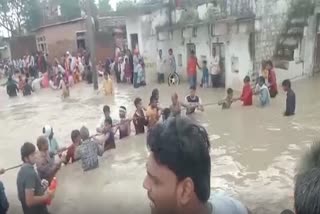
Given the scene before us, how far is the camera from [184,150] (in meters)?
1.45

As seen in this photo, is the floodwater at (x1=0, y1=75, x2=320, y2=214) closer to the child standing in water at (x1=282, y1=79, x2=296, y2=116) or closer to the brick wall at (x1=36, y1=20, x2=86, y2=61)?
the child standing in water at (x1=282, y1=79, x2=296, y2=116)

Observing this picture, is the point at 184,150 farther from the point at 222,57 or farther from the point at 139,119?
the point at 222,57

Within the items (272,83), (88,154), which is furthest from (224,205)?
(272,83)

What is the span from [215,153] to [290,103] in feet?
9.03

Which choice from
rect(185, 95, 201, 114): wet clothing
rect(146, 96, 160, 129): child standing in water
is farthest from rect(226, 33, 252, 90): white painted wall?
rect(146, 96, 160, 129): child standing in water

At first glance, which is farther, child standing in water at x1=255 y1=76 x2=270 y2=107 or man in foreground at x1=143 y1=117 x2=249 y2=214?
child standing in water at x1=255 y1=76 x2=270 y2=107

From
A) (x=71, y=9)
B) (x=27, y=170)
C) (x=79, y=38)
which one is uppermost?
(x=71, y=9)

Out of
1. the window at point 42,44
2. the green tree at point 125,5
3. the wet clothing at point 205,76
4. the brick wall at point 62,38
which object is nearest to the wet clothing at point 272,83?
the wet clothing at point 205,76

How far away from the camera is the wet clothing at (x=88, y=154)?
22.9 feet

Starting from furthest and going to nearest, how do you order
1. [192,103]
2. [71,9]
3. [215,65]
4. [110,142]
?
[71,9] < [215,65] < [192,103] < [110,142]

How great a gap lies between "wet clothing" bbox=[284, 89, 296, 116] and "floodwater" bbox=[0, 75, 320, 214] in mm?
184

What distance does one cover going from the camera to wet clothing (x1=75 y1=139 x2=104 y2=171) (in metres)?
6.99

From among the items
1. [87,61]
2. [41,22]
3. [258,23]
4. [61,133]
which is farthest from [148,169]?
[41,22]

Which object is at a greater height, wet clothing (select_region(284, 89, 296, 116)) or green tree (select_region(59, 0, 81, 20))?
Answer: green tree (select_region(59, 0, 81, 20))
